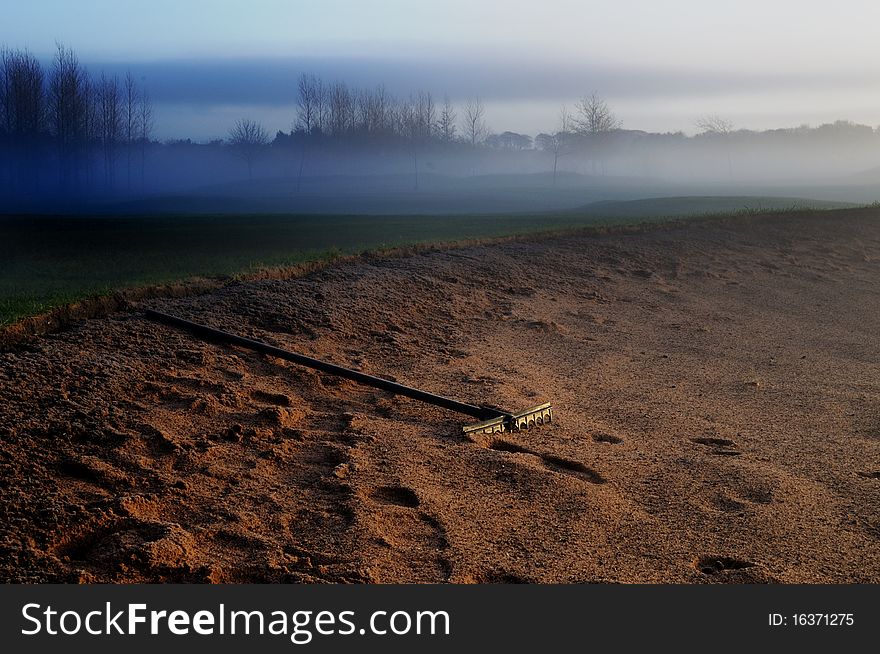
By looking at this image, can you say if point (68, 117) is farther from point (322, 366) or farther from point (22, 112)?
point (322, 366)

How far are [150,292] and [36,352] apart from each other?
2325 millimetres

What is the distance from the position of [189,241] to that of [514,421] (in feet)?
52.1

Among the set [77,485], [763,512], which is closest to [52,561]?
[77,485]

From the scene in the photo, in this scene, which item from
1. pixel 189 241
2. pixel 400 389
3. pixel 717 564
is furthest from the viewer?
pixel 189 241

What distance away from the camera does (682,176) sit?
12650 cm

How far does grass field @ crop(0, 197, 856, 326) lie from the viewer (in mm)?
13969

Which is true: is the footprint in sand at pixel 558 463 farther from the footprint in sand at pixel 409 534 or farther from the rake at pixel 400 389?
the footprint in sand at pixel 409 534

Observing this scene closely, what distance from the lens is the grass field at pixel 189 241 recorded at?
Answer: 13969 mm

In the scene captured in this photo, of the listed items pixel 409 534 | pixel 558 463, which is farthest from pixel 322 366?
pixel 409 534

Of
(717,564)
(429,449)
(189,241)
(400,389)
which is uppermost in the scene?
(189,241)

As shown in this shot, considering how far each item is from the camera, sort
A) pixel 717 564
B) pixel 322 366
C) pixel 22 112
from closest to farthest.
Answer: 1. pixel 717 564
2. pixel 322 366
3. pixel 22 112

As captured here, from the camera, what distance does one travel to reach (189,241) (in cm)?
2033

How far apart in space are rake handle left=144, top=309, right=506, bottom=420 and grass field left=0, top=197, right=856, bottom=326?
2.16 m

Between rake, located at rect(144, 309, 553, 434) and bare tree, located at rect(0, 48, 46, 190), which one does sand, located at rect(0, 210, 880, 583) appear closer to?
rake, located at rect(144, 309, 553, 434)
